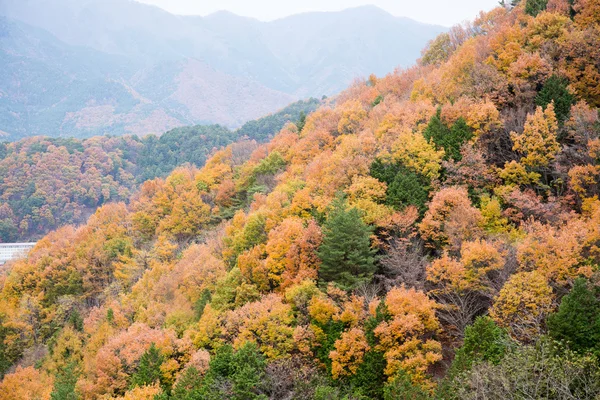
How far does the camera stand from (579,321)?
2462cm

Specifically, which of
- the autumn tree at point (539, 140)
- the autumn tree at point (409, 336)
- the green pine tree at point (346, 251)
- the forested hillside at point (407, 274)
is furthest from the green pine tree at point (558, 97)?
the autumn tree at point (409, 336)

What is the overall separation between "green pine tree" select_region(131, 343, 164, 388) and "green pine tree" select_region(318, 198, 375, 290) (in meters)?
14.0

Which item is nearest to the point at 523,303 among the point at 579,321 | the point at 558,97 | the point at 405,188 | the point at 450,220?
the point at 579,321

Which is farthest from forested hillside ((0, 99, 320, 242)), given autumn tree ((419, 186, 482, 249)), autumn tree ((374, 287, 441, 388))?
autumn tree ((374, 287, 441, 388))

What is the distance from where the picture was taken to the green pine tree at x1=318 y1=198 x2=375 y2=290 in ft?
126

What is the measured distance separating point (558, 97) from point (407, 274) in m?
23.2

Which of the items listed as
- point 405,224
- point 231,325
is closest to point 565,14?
point 405,224

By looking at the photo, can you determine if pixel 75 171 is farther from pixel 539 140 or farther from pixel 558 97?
pixel 539 140

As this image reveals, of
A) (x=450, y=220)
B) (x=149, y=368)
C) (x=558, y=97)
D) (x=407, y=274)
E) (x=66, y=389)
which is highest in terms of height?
(x=558, y=97)

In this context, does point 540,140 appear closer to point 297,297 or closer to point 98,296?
point 297,297

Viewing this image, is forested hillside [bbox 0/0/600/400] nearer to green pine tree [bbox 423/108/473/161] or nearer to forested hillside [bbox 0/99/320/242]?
green pine tree [bbox 423/108/473/161]

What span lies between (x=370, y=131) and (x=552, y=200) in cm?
2191

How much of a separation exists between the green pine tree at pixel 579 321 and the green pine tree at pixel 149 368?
27431 millimetres

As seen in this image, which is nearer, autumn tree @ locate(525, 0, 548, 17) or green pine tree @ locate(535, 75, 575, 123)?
green pine tree @ locate(535, 75, 575, 123)
